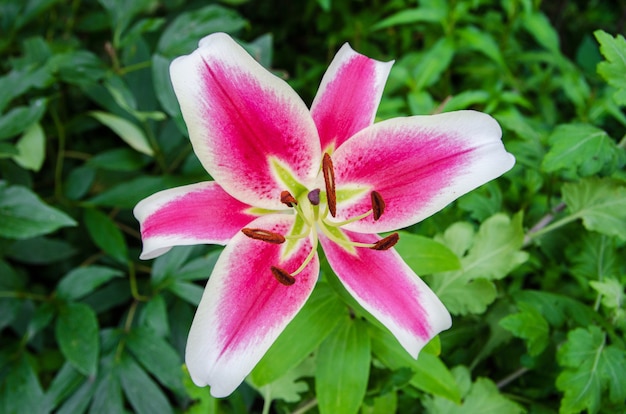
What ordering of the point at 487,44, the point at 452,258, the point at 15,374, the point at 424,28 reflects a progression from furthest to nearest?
the point at 424,28 → the point at 487,44 → the point at 15,374 → the point at 452,258

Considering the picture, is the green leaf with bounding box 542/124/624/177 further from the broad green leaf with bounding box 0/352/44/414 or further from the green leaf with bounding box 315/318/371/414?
the broad green leaf with bounding box 0/352/44/414

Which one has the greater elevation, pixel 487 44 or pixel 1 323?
pixel 487 44

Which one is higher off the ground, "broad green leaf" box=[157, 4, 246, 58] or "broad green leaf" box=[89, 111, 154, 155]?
"broad green leaf" box=[157, 4, 246, 58]

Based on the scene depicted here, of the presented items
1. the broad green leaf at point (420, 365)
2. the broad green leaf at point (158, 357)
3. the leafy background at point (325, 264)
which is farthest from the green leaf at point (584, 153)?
the broad green leaf at point (158, 357)

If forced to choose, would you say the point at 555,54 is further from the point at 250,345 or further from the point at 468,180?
the point at 250,345

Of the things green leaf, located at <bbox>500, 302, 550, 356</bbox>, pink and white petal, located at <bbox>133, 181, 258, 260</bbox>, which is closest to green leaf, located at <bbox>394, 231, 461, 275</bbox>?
green leaf, located at <bbox>500, 302, 550, 356</bbox>

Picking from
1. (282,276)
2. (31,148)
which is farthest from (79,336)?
(282,276)

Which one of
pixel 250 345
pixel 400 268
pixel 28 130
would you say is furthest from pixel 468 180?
pixel 28 130
